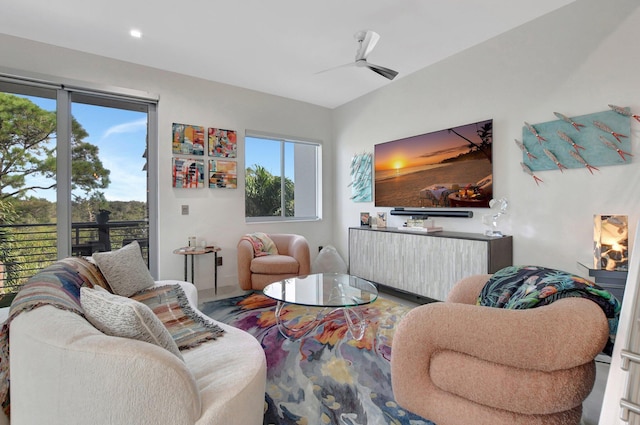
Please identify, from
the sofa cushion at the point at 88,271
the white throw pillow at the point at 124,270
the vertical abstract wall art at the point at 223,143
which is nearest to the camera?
the sofa cushion at the point at 88,271

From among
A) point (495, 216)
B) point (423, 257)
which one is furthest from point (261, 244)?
point (495, 216)

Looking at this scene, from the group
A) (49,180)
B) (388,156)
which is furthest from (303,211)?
(49,180)

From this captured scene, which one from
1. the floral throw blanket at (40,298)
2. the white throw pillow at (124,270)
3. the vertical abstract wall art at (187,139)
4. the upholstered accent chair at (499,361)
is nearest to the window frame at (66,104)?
the vertical abstract wall art at (187,139)

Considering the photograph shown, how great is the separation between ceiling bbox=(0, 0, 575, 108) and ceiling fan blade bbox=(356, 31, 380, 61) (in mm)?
114

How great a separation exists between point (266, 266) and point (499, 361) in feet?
8.88

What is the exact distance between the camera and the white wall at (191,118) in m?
3.19

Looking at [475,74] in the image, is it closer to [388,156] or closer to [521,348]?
[388,156]

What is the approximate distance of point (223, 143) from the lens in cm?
410

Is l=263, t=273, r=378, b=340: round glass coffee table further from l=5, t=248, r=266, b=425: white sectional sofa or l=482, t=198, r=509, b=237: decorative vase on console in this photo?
l=482, t=198, r=509, b=237: decorative vase on console

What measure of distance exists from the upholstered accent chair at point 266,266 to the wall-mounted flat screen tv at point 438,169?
138 cm

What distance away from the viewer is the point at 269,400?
1675 mm

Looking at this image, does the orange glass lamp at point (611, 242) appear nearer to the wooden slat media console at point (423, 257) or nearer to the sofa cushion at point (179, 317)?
the wooden slat media console at point (423, 257)

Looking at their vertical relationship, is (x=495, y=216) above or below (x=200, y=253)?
above

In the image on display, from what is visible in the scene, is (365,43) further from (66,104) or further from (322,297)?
(66,104)
